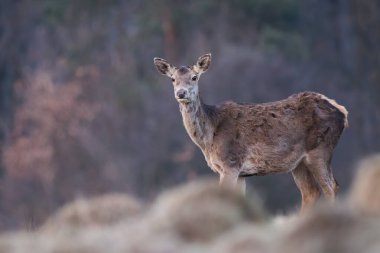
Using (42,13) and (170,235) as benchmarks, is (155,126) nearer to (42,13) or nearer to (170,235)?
(42,13)

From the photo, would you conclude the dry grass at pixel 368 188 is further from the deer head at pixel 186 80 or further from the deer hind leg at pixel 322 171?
the deer head at pixel 186 80

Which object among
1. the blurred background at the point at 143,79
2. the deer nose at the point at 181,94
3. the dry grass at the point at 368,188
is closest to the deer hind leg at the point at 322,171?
the deer nose at the point at 181,94

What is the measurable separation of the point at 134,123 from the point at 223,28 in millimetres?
7861

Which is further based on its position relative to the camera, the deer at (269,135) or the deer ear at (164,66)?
the deer ear at (164,66)

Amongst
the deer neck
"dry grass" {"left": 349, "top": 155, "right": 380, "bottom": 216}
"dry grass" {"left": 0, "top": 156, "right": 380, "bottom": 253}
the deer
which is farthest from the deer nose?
"dry grass" {"left": 349, "top": 155, "right": 380, "bottom": 216}

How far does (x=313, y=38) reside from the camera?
202ft

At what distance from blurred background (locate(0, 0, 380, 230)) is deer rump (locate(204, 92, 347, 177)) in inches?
963

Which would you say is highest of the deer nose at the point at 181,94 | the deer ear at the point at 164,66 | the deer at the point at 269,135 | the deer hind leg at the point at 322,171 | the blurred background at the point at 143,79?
the blurred background at the point at 143,79

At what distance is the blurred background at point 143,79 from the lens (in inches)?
1806

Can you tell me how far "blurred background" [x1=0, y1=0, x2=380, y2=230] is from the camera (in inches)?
1806

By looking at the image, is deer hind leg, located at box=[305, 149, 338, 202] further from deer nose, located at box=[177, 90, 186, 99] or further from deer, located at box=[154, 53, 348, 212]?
deer nose, located at box=[177, 90, 186, 99]

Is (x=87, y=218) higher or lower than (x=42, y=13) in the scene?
lower

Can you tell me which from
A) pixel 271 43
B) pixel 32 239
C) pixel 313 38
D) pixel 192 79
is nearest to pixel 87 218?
pixel 32 239

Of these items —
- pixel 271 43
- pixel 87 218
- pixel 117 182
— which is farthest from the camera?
pixel 271 43
